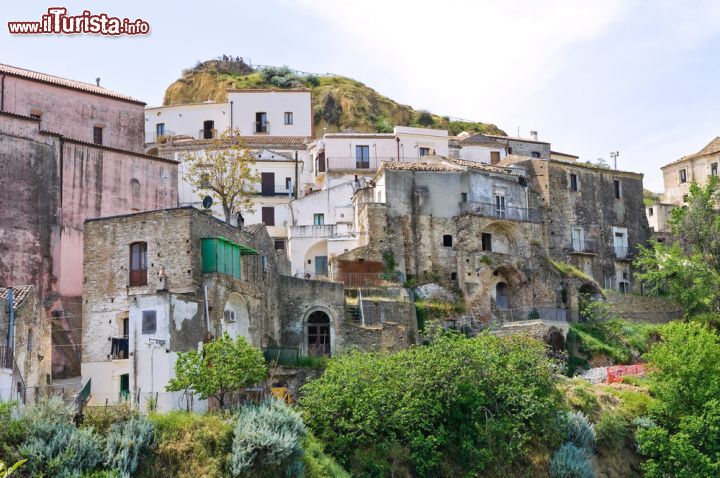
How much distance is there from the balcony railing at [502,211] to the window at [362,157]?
39.0 ft

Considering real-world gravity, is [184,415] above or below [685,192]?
below

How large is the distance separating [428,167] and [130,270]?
23091mm

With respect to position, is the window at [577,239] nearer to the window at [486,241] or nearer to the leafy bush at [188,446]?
the window at [486,241]

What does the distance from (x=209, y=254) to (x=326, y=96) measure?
5531 cm

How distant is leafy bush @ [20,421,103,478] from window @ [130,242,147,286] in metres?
9.69

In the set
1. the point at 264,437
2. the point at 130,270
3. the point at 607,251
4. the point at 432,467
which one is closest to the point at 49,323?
the point at 130,270

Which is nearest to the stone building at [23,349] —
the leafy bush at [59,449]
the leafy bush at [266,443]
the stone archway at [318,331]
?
the leafy bush at [59,449]

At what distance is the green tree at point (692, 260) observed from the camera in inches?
2358

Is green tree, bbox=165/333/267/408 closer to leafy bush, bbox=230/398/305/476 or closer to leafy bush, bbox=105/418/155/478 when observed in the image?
leafy bush, bbox=230/398/305/476

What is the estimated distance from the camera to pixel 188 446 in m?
32.7

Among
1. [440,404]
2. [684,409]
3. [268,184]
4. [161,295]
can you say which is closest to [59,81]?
[268,184]

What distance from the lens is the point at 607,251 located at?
65.2 meters

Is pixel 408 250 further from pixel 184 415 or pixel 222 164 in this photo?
pixel 184 415

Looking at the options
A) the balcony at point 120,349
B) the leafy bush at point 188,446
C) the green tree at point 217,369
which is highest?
the balcony at point 120,349
